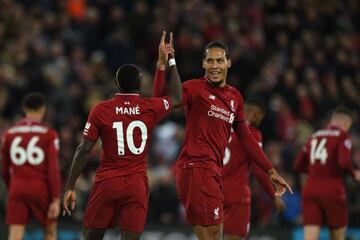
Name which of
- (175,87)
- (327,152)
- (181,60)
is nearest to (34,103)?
(175,87)

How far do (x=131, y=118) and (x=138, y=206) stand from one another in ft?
2.89

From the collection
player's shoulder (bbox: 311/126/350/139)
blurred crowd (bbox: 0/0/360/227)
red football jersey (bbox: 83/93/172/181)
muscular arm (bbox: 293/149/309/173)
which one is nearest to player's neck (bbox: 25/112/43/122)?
red football jersey (bbox: 83/93/172/181)

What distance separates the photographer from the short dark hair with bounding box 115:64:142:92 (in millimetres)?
9570

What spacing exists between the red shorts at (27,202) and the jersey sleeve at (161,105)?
3.08m

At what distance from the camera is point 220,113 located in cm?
973

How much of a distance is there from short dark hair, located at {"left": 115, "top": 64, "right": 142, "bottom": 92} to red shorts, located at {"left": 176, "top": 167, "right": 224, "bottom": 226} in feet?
3.24

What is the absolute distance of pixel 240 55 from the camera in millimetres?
19734

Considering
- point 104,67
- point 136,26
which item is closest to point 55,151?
point 104,67

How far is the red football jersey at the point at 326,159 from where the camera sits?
12.9 metres

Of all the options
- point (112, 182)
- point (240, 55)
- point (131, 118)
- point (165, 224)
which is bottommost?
point (165, 224)

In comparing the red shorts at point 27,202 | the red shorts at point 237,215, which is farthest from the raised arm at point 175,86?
the red shorts at point 27,202

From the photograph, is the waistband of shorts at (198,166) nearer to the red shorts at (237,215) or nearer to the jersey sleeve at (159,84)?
the jersey sleeve at (159,84)

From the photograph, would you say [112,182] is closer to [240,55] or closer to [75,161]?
[75,161]

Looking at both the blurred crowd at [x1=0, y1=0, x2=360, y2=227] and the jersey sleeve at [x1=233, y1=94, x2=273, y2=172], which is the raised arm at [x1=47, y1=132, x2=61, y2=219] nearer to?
the jersey sleeve at [x1=233, y1=94, x2=273, y2=172]
